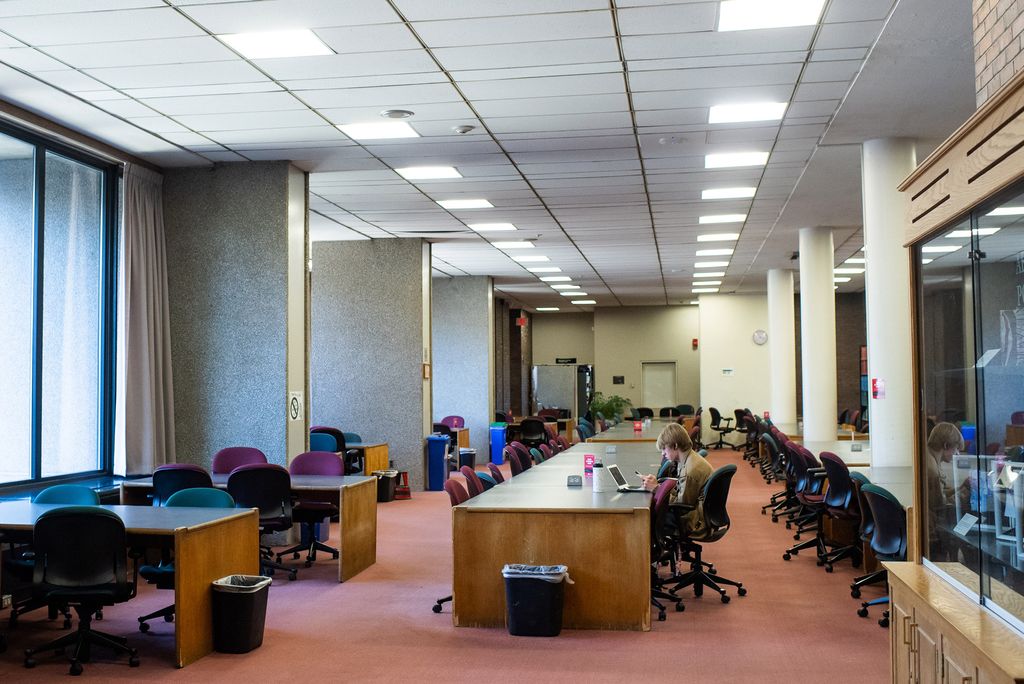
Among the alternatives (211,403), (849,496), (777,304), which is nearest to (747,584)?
(849,496)

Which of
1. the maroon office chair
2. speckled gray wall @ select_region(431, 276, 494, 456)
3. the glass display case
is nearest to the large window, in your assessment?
the maroon office chair

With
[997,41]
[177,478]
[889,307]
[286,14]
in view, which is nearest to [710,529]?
[889,307]

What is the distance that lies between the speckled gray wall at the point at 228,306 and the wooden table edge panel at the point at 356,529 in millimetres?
1075

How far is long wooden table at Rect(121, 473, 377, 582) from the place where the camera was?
283 inches

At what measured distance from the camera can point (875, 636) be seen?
214 inches

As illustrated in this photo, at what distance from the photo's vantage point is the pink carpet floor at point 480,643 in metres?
4.78

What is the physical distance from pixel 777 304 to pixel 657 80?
1142 cm

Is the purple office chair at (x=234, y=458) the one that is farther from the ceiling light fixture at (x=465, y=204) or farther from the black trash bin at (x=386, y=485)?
the black trash bin at (x=386, y=485)

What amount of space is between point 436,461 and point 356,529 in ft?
18.3

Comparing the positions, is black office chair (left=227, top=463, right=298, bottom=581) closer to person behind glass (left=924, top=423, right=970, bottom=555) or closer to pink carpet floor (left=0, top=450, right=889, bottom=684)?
pink carpet floor (left=0, top=450, right=889, bottom=684)

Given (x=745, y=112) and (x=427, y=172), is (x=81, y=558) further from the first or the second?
A: (x=745, y=112)

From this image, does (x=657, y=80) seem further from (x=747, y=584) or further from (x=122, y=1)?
(x=747, y=584)

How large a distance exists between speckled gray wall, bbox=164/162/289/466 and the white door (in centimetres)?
1722

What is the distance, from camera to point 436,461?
13.0m
